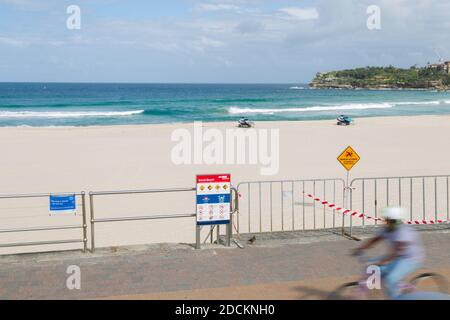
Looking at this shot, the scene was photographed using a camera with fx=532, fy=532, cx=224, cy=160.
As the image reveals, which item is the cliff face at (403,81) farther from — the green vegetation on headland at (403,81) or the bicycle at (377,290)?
the bicycle at (377,290)

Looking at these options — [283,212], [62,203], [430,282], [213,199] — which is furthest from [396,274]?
[283,212]

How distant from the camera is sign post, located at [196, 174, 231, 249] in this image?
9117 millimetres

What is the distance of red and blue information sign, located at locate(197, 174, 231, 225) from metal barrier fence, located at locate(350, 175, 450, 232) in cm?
370

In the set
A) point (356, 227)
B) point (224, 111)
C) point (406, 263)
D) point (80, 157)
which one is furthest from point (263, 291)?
point (224, 111)

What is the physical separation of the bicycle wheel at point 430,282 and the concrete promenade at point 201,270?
1.16m

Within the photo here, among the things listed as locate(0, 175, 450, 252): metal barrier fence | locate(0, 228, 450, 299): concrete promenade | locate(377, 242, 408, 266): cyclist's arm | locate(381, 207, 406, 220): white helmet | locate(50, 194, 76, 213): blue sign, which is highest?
locate(381, 207, 406, 220): white helmet

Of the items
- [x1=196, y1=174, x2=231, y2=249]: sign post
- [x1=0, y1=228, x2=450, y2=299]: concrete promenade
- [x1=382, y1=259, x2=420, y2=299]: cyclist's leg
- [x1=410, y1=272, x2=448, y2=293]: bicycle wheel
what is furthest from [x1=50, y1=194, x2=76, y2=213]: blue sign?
[x1=410, y1=272, x2=448, y2=293]: bicycle wheel

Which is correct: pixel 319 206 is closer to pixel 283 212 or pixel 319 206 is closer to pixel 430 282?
Result: pixel 283 212

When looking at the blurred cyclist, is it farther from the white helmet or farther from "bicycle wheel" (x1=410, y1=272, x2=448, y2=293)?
"bicycle wheel" (x1=410, y1=272, x2=448, y2=293)

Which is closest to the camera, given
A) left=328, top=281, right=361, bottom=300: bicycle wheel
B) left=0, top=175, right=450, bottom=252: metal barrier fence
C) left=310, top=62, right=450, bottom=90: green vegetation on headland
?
left=328, top=281, right=361, bottom=300: bicycle wheel

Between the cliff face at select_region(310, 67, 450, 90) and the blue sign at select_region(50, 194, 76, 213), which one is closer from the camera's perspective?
the blue sign at select_region(50, 194, 76, 213)

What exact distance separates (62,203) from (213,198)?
252cm
